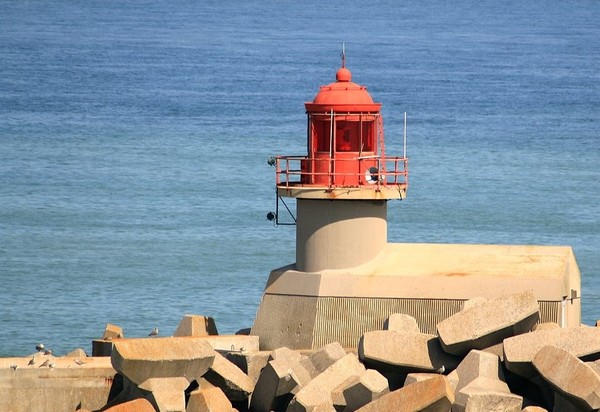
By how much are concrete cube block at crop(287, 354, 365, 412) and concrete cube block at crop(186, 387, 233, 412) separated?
575 millimetres

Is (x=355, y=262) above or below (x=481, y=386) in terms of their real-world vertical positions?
above

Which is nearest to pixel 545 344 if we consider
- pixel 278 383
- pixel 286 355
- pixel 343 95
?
pixel 278 383

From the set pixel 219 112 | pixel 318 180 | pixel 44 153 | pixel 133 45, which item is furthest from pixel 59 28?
pixel 318 180

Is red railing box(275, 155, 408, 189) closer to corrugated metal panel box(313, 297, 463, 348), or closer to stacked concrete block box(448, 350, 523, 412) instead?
corrugated metal panel box(313, 297, 463, 348)

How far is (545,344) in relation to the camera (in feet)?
48.2

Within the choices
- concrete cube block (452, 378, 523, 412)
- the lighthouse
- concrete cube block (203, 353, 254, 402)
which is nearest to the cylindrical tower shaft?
the lighthouse

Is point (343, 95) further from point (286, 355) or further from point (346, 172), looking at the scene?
point (286, 355)

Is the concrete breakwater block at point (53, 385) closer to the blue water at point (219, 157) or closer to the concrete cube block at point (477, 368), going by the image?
the concrete cube block at point (477, 368)

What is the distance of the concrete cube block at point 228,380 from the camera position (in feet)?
50.7

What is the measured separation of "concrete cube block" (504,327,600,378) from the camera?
1470 cm

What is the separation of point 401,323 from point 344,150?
7.13 feet

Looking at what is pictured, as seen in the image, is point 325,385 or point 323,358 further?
point 323,358

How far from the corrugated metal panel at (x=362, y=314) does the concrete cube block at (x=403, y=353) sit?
1184 millimetres

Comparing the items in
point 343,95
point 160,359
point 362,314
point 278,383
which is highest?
point 343,95
